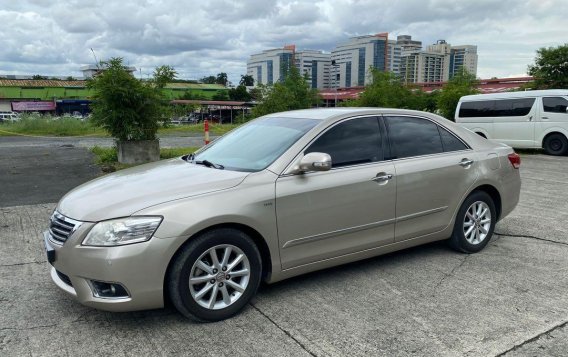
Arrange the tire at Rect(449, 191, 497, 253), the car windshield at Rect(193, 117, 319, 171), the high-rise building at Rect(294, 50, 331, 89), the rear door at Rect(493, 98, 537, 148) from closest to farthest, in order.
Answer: the car windshield at Rect(193, 117, 319, 171) < the tire at Rect(449, 191, 497, 253) < the rear door at Rect(493, 98, 537, 148) < the high-rise building at Rect(294, 50, 331, 89)

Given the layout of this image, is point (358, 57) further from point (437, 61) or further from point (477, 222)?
point (477, 222)

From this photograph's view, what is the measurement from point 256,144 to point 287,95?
14.9 m

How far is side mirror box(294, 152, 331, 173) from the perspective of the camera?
390cm

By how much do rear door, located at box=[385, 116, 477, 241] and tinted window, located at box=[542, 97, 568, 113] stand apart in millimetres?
11788

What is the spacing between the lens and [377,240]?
4.52m

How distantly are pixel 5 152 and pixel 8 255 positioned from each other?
11.7m

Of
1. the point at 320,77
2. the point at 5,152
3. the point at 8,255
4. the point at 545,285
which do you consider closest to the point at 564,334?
the point at 545,285

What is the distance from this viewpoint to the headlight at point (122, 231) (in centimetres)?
332

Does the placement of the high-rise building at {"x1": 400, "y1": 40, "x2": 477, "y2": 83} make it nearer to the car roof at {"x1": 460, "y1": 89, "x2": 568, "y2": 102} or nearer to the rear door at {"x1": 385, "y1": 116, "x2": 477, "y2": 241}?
the car roof at {"x1": 460, "y1": 89, "x2": 568, "y2": 102}

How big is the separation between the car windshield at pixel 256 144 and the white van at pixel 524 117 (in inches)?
522

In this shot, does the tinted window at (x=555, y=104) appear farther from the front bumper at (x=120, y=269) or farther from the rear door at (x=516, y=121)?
the front bumper at (x=120, y=269)

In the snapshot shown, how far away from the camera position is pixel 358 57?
6144 centimetres

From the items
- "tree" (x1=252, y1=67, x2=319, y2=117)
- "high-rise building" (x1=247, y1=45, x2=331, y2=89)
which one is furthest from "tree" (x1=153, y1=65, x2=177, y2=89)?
"high-rise building" (x1=247, y1=45, x2=331, y2=89)

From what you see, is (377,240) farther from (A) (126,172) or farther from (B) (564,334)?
(A) (126,172)
